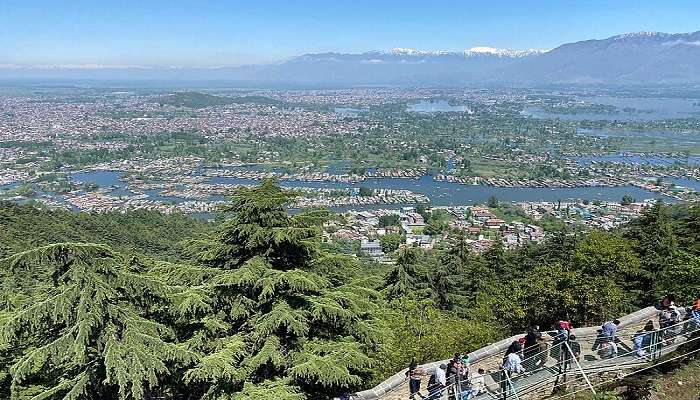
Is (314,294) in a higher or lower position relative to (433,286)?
higher

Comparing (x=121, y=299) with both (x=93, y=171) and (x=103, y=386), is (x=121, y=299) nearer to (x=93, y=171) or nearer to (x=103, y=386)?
(x=103, y=386)

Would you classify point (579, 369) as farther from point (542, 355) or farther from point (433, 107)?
point (433, 107)

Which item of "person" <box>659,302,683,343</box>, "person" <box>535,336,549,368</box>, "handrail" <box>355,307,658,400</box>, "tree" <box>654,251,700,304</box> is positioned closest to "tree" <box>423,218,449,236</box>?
"tree" <box>654,251,700,304</box>

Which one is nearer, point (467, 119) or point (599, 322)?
point (599, 322)

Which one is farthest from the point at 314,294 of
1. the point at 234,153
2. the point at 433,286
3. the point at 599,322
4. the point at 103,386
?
the point at 234,153

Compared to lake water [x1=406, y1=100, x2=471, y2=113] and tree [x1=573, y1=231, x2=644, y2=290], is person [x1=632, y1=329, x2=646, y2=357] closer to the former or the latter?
tree [x1=573, y1=231, x2=644, y2=290]

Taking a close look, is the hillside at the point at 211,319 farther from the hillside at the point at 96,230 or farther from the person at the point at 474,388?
the hillside at the point at 96,230

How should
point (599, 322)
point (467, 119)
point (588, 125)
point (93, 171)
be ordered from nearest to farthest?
point (599, 322) < point (93, 171) < point (588, 125) < point (467, 119)

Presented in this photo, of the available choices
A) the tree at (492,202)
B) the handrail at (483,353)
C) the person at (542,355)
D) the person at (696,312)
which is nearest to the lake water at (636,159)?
the tree at (492,202)
